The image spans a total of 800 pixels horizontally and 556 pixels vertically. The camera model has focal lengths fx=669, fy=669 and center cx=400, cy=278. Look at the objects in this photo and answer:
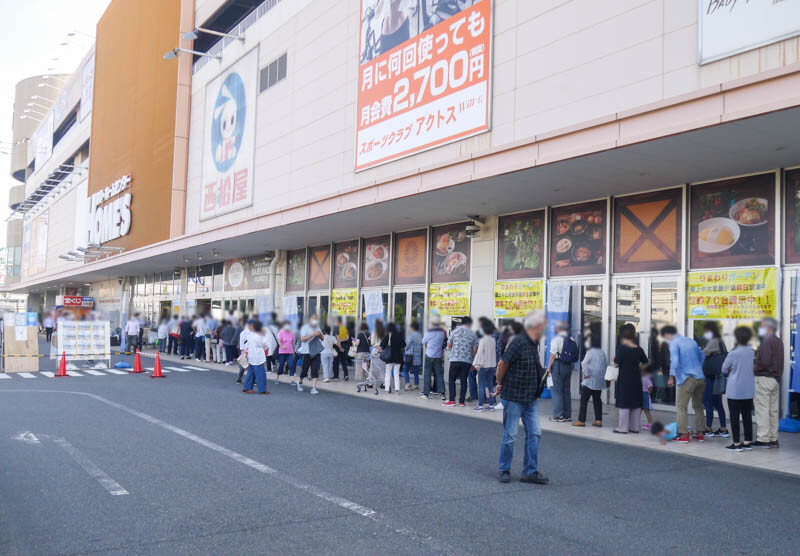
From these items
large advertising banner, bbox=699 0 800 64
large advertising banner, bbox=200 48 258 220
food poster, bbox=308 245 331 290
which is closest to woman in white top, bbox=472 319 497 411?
large advertising banner, bbox=699 0 800 64

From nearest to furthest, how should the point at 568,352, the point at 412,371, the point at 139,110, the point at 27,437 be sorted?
1. the point at 27,437
2. the point at 568,352
3. the point at 412,371
4. the point at 139,110

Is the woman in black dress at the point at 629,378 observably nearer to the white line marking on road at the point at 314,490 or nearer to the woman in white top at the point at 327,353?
the white line marking on road at the point at 314,490

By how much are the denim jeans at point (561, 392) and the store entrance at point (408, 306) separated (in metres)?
7.06

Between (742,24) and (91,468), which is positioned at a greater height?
(742,24)

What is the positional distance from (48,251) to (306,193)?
151 ft

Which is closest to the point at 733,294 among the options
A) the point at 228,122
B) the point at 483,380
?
the point at 483,380

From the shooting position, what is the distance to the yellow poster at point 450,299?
1770 centimetres

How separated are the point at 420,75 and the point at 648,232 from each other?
6759 mm

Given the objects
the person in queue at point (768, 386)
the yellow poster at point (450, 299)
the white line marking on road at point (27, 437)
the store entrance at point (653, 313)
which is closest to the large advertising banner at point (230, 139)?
the yellow poster at point (450, 299)

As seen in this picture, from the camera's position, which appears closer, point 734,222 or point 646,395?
point 646,395

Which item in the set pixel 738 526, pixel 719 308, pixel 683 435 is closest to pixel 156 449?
pixel 738 526

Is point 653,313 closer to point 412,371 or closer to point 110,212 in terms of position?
point 412,371

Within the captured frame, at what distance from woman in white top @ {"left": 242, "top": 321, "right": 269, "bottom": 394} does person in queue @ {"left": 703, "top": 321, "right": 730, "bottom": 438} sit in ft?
30.3

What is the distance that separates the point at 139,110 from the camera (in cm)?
3716
